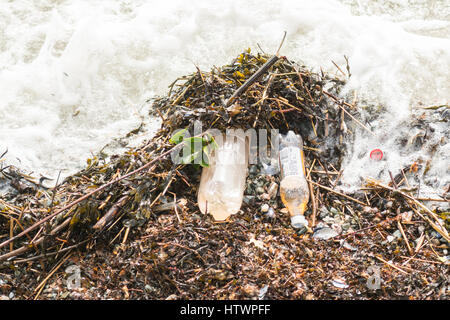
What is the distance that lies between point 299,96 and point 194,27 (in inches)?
74.4

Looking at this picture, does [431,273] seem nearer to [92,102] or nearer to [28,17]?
[92,102]

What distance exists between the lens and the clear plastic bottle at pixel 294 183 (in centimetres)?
229

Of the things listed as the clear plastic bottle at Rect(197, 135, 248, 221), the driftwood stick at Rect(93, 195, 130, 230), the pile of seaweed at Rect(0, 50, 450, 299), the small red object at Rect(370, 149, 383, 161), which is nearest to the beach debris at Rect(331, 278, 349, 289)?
the pile of seaweed at Rect(0, 50, 450, 299)

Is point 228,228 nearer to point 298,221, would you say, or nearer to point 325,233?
point 298,221

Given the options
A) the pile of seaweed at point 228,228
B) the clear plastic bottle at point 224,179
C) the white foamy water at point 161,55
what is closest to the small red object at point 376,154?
the white foamy water at point 161,55

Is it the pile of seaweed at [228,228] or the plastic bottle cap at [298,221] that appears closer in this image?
the pile of seaweed at [228,228]

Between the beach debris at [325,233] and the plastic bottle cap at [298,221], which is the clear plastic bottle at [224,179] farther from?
the beach debris at [325,233]

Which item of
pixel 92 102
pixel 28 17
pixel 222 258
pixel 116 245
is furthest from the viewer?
pixel 28 17

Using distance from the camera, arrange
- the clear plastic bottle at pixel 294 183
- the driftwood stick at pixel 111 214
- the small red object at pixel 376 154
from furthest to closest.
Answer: the small red object at pixel 376 154 → the clear plastic bottle at pixel 294 183 → the driftwood stick at pixel 111 214

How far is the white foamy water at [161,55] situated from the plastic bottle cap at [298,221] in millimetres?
495

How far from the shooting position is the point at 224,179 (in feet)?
7.89

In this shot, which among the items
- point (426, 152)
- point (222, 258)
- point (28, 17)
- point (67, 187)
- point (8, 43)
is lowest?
point (222, 258)

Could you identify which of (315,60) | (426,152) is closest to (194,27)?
(315,60)

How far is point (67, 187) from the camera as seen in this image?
2.54m
